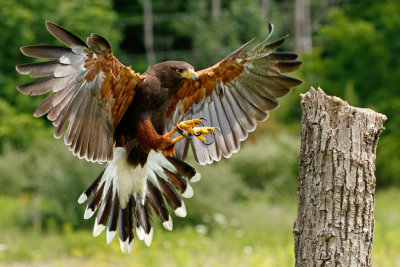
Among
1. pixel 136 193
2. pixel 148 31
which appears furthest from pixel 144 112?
pixel 148 31

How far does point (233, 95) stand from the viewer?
448cm

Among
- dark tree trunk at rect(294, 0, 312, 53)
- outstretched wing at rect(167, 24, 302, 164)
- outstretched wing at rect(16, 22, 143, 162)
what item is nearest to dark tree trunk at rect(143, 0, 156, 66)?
dark tree trunk at rect(294, 0, 312, 53)

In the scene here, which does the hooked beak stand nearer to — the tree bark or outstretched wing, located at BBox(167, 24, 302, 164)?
outstretched wing, located at BBox(167, 24, 302, 164)

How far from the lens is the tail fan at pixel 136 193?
4.16m

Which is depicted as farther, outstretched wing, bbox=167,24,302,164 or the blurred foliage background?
the blurred foliage background

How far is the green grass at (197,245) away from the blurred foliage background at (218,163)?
18 mm

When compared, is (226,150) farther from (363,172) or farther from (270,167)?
(270,167)

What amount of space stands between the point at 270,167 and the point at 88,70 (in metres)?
8.67

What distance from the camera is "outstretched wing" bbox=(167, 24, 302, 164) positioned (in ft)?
14.0

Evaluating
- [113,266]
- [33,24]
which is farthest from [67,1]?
[113,266]

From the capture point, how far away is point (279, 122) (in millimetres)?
15742

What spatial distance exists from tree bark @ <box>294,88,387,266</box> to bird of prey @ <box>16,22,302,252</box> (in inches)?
38.0

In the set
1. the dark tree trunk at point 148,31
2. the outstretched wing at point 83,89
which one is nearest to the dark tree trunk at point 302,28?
the dark tree trunk at point 148,31

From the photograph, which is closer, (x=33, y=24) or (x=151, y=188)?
(x=151, y=188)
